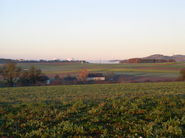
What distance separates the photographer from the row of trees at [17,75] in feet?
184

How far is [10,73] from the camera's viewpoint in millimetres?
55875

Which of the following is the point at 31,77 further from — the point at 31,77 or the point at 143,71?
the point at 143,71

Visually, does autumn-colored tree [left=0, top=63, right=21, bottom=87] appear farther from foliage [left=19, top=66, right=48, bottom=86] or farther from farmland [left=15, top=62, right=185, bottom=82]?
farmland [left=15, top=62, right=185, bottom=82]

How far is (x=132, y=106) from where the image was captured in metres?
9.30

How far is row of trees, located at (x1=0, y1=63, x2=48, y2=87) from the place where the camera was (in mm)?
56188

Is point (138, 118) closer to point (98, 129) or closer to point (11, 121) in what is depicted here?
point (98, 129)

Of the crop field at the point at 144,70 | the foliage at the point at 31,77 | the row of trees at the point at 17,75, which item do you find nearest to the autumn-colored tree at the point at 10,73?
the row of trees at the point at 17,75

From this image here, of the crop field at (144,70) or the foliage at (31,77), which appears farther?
the crop field at (144,70)

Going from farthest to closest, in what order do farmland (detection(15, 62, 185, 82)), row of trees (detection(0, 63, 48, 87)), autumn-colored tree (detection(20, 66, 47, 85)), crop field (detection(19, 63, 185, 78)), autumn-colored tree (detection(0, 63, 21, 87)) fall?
crop field (detection(19, 63, 185, 78)) < farmland (detection(15, 62, 185, 82)) < autumn-colored tree (detection(20, 66, 47, 85)) < row of trees (detection(0, 63, 48, 87)) < autumn-colored tree (detection(0, 63, 21, 87))

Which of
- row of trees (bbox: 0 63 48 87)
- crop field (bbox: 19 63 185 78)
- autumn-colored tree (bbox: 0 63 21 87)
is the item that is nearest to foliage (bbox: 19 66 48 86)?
row of trees (bbox: 0 63 48 87)

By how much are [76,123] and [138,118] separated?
2.02 m

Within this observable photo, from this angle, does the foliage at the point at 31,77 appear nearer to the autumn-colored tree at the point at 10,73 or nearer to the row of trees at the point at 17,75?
the row of trees at the point at 17,75

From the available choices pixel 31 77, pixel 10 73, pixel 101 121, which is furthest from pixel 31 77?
pixel 101 121

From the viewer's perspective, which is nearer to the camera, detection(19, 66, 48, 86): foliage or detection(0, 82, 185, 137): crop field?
detection(0, 82, 185, 137): crop field
